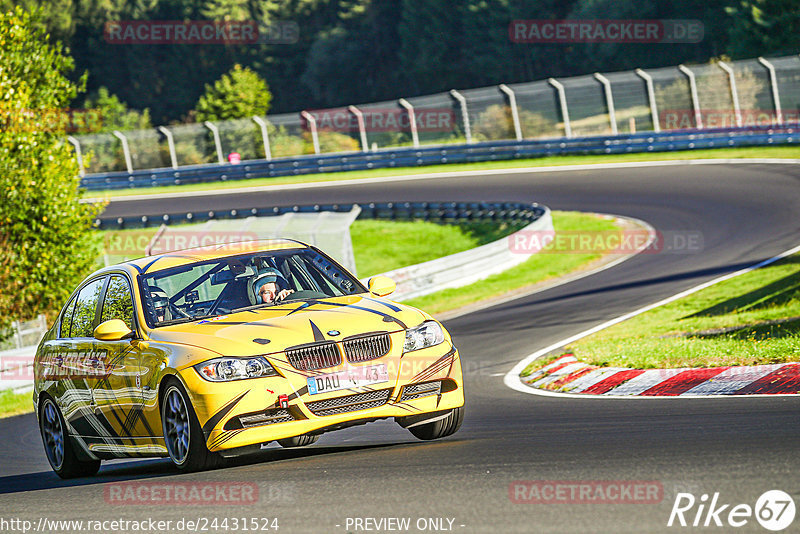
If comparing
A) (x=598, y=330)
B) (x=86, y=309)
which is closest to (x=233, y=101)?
(x=598, y=330)

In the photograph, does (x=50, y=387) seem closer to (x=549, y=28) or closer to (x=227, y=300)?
(x=227, y=300)

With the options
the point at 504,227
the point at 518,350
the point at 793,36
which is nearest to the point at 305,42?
the point at 793,36

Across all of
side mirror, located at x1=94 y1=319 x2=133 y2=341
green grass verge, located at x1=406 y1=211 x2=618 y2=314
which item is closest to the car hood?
side mirror, located at x1=94 y1=319 x2=133 y2=341

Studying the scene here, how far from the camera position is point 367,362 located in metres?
7.22

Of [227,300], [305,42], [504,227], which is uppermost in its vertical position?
[305,42]

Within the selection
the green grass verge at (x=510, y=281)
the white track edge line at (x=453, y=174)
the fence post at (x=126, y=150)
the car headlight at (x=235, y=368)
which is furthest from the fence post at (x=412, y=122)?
the car headlight at (x=235, y=368)

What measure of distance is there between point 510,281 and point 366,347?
15121mm

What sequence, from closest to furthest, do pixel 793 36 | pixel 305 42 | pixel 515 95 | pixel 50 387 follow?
pixel 50 387 → pixel 515 95 → pixel 793 36 → pixel 305 42

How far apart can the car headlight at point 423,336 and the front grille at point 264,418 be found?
0.93m

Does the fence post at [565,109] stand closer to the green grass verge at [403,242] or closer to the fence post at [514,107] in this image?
the fence post at [514,107]

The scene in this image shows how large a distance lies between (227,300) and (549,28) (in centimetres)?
8269

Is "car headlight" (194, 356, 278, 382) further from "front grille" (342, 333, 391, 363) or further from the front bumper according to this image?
"front grille" (342, 333, 391, 363)

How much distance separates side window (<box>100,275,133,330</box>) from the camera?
824 centimetres

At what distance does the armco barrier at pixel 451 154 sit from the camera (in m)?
36.2
